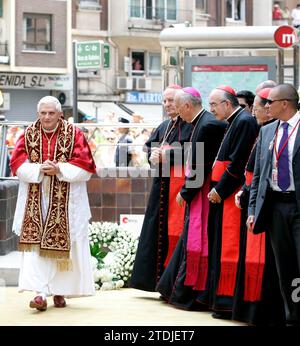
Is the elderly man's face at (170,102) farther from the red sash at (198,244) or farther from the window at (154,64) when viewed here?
the window at (154,64)

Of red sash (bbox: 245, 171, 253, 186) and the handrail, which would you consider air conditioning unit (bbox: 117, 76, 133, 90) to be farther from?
red sash (bbox: 245, 171, 253, 186)

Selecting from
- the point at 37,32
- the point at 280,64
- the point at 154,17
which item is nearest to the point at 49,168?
the point at 280,64

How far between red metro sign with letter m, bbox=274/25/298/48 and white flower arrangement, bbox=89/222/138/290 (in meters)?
4.08

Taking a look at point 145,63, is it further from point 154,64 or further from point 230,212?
point 230,212

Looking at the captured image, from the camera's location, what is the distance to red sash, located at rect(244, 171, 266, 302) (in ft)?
30.4

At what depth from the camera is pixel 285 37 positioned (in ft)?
49.8

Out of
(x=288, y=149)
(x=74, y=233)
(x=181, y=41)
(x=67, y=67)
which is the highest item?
(x=67, y=67)

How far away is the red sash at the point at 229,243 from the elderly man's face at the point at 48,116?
1590 millimetres

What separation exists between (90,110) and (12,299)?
2998cm

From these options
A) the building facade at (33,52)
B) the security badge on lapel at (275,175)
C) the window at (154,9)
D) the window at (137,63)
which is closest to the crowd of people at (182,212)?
the security badge on lapel at (275,175)

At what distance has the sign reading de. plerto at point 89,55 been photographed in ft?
62.8

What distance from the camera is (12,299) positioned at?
430 inches

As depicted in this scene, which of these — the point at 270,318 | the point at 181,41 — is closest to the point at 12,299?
the point at 270,318

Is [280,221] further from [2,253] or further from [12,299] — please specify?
[2,253]
